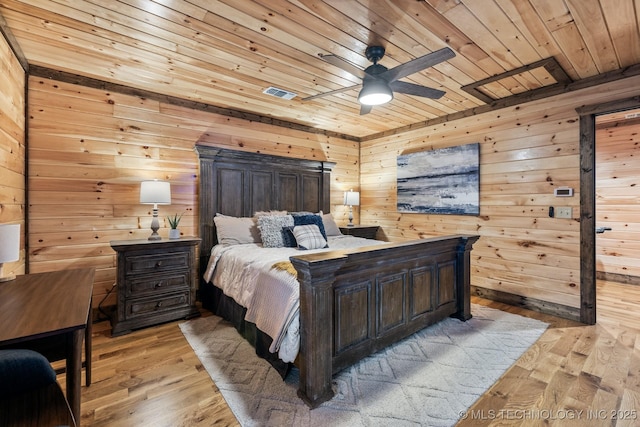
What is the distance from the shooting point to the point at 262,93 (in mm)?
3352

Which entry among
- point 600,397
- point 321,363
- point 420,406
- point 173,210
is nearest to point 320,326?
point 321,363

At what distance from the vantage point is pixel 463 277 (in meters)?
2.97

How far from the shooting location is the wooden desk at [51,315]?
113 centimetres

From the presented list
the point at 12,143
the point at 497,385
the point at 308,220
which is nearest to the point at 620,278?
the point at 497,385

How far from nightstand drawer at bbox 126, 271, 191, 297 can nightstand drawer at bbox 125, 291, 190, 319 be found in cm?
7

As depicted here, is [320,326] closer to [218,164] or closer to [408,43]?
[408,43]

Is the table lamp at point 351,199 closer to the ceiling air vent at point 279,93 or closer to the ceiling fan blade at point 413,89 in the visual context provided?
the ceiling air vent at point 279,93

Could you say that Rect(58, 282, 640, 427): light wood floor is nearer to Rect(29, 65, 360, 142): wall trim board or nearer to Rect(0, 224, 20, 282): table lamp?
Rect(0, 224, 20, 282): table lamp

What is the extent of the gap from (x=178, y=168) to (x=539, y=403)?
3.91m

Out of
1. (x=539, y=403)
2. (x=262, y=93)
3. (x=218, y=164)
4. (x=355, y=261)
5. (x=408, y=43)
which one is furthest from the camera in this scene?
(x=218, y=164)

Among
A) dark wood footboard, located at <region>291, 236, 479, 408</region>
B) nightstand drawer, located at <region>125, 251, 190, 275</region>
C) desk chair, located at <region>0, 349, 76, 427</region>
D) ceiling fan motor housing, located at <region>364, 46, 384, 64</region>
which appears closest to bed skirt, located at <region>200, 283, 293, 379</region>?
dark wood footboard, located at <region>291, 236, 479, 408</region>

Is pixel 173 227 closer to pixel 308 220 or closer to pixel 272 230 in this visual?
pixel 272 230

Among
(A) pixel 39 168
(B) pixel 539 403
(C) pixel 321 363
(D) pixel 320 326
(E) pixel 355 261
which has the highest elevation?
(A) pixel 39 168

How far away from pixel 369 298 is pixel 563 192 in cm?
257
